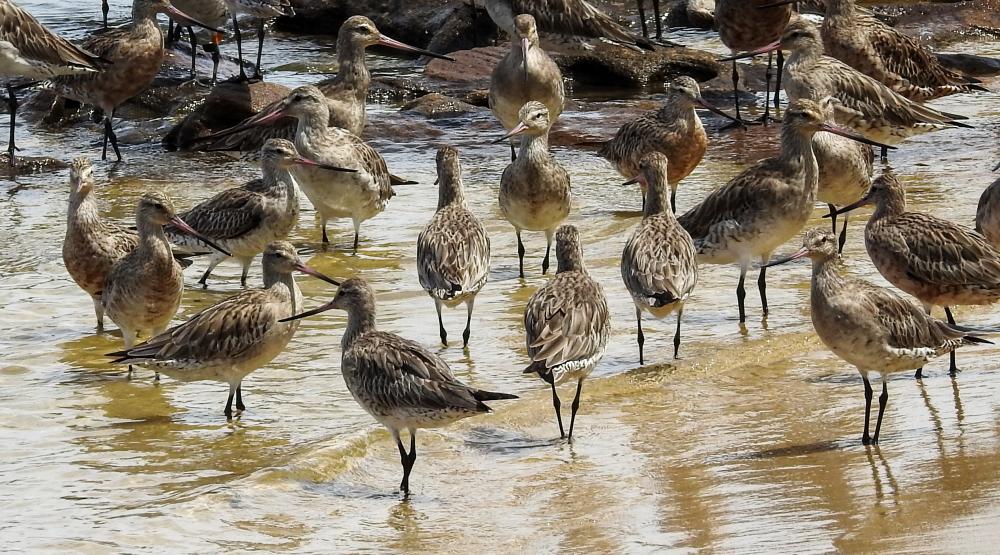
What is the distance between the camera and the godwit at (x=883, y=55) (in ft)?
45.0

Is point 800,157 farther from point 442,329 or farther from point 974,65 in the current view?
point 974,65

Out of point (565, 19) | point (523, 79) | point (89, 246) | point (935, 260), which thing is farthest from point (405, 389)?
point (565, 19)

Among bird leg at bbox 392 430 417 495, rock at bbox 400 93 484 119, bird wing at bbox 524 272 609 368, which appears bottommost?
rock at bbox 400 93 484 119

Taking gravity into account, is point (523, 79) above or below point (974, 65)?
above

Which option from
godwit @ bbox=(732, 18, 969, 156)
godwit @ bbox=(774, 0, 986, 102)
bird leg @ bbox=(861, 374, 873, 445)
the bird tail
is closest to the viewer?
the bird tail

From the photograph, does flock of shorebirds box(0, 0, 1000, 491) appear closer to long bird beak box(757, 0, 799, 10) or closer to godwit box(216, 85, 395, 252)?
godwit box(216, 85, 395, 252)

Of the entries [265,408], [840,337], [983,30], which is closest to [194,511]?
[265,408]

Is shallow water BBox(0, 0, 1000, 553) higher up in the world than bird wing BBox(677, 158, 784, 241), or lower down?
lower down

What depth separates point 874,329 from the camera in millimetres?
6766

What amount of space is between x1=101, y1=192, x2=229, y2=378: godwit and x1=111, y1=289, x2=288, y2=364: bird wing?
702 mm

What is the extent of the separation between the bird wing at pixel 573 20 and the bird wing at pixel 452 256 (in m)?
6.91

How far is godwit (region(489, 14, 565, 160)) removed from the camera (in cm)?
1343

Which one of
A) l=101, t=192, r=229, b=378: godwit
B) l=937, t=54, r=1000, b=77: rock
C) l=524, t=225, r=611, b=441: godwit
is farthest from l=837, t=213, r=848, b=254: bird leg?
l=937, t=54, r=1000, b=77: rock

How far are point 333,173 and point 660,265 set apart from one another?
145 inches
